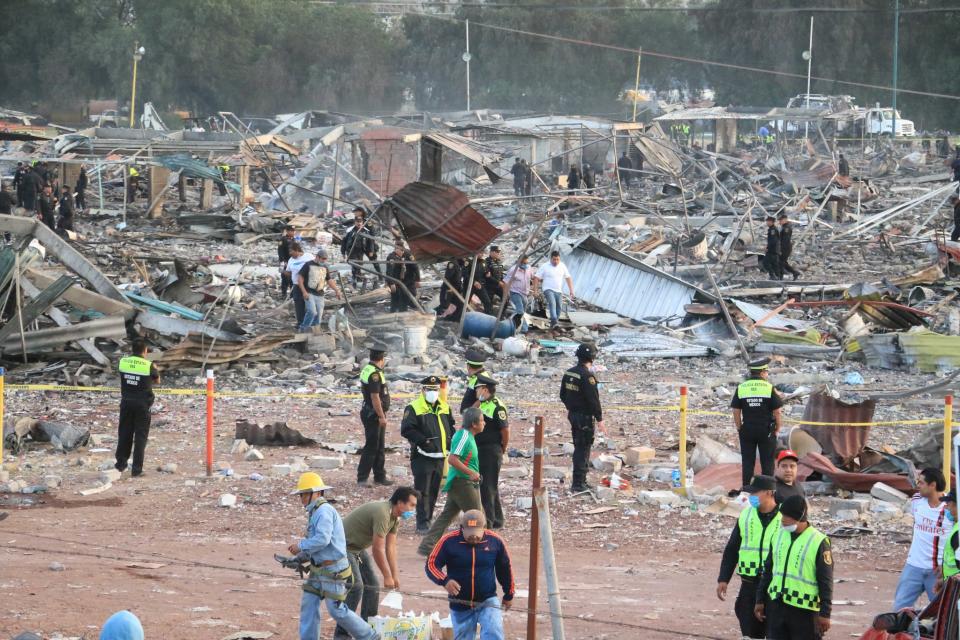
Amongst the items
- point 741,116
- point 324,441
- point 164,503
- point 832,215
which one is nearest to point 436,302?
point 324,441

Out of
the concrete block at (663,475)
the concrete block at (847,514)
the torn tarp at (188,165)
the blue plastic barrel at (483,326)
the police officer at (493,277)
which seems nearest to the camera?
the concrete block at (847,514)

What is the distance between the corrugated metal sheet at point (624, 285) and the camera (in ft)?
64.2

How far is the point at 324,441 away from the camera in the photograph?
13227 mm

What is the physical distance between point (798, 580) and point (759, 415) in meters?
4.15

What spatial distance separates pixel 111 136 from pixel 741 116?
76.9 feet

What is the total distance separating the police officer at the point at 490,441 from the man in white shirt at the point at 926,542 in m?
3.33

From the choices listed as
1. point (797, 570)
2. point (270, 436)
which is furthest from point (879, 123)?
point (797, 570)

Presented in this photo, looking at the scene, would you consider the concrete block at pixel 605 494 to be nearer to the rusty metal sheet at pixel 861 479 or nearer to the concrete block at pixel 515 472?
the concrete block at pixel 515 472

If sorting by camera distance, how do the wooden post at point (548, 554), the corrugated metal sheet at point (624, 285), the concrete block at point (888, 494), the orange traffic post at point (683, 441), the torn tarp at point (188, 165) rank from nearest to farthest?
the wooden post at point (548, 554) → the concrete block at point (888, 494) → the orange traffic post at point (683, 441) → the corrugated metal sheet at point (624, 285) → the torn tarp at point (188, 165)

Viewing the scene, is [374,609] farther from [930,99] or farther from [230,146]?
[930,99]

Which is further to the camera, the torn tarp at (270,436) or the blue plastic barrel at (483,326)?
the blue plastic barrel at (483,326)

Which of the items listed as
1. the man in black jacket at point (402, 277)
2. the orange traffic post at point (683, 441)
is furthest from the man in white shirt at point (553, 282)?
the orange traffic post at point (683, 441)

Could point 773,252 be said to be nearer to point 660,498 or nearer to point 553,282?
point 553,282

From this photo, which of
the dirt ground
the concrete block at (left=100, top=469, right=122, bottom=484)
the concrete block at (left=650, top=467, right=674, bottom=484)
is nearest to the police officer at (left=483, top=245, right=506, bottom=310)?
the dirt ground
